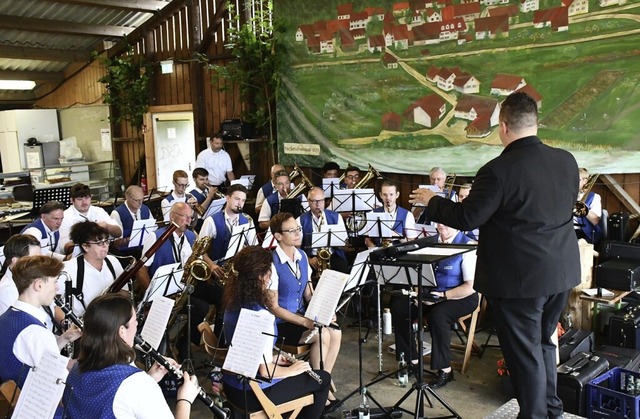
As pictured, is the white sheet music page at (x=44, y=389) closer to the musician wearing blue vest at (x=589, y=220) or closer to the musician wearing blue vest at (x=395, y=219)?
the musician wearing blue vest at (x=395, y=219)

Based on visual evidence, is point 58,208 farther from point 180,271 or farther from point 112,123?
point 112,123

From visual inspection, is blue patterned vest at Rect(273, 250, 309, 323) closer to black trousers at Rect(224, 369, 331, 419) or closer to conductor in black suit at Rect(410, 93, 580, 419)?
black trousers at Rect(224, 369, 331, 419)

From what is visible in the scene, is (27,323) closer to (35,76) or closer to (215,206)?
(215,206)

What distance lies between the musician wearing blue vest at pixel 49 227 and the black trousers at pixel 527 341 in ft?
14.7

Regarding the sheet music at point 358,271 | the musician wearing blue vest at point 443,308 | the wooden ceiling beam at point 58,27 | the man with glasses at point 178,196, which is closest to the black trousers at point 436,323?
the musician wearing blue vest at point 443,308

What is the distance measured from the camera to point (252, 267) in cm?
383

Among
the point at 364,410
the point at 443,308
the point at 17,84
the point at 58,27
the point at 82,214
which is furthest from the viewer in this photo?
the point at 17,84

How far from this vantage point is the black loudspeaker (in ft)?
20.8

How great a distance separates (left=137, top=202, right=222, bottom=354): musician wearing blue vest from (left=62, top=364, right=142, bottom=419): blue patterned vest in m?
2.91

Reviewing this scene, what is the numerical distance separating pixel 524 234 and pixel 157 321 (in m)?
2.10

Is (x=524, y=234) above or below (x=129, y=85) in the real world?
below

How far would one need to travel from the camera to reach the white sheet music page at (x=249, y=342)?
3236 millimetres

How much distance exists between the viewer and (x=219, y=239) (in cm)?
644

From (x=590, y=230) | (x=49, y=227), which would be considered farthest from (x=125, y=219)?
(x=590, y=230)
